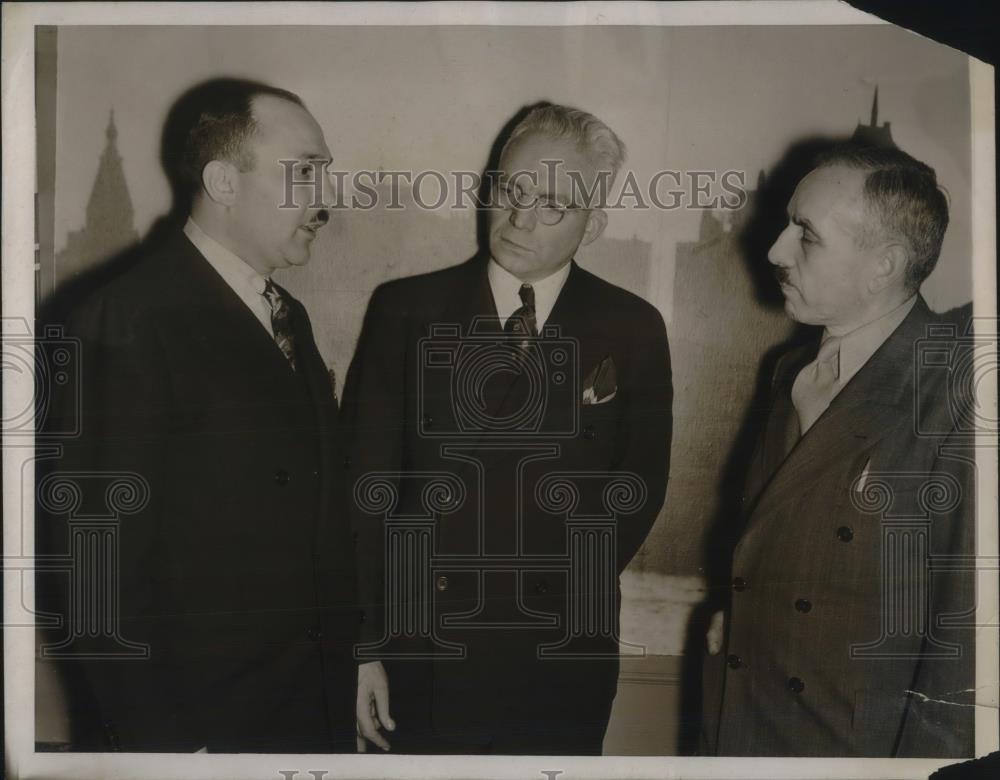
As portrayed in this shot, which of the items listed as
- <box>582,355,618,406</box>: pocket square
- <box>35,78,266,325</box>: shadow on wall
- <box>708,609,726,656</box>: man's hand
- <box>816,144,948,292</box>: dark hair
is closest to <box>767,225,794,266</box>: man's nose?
<box>816,144,948,292</box>: dark hair

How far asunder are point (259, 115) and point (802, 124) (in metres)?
1.17

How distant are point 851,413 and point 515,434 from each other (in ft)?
2.38

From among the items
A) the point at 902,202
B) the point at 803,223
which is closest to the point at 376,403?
the point at 803,223

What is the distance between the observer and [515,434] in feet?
7.14

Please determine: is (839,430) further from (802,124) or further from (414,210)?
(414,210)

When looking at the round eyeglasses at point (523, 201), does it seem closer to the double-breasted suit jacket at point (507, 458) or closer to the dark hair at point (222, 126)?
the double-breasted suit jacket at point (507, 458)

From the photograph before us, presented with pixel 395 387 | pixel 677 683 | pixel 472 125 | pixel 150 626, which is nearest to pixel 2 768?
pixel 150 626

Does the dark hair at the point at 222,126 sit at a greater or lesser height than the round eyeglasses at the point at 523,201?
greater

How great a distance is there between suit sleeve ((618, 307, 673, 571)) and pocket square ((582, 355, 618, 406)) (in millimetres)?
32

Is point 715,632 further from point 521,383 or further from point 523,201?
point 523,201

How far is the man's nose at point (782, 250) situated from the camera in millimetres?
2164

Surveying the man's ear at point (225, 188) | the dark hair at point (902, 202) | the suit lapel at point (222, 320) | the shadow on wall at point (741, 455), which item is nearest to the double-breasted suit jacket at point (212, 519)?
the suit lapel at point (222, 320)

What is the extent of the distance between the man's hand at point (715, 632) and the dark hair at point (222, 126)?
55.2 inches

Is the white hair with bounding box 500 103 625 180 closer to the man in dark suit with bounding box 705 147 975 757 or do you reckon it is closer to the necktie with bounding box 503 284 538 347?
the necktie with bounding box 503 284 538 347
